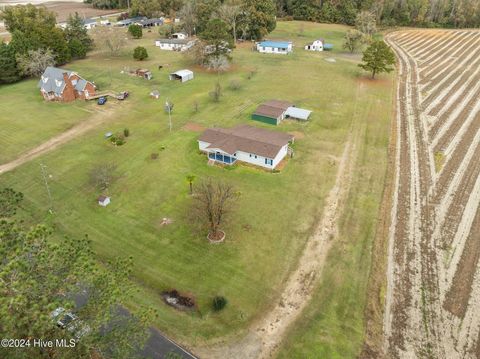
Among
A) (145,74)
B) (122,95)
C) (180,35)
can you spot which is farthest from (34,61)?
(180,35)

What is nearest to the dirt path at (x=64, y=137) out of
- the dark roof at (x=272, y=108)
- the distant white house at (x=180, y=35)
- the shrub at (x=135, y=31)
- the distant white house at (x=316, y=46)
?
the dark roof at (x=272, y=108)

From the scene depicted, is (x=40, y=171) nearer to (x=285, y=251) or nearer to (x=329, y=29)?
(x=285, y=251)

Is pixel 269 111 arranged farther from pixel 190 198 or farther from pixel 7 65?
pixel 7 65

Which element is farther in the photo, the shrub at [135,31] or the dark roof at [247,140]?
the shrub at [135,31]

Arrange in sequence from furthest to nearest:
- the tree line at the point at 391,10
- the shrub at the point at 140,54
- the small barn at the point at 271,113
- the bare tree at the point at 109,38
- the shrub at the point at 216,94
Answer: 1. the tree line at the point at 391,10
2. the shrub at the point at 140,54
3. the bare tree at the point at 109,38
4. the shrub at the point at 216,94
5. the small barn at the point at 271,113

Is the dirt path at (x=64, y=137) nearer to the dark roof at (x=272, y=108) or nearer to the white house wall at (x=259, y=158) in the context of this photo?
the white house wall at (x=259, y=158)

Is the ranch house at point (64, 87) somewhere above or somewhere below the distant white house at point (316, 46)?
below

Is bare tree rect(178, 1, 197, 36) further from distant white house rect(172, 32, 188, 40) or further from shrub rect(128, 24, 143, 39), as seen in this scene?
shrub rect(128, 24, 143, 39)
